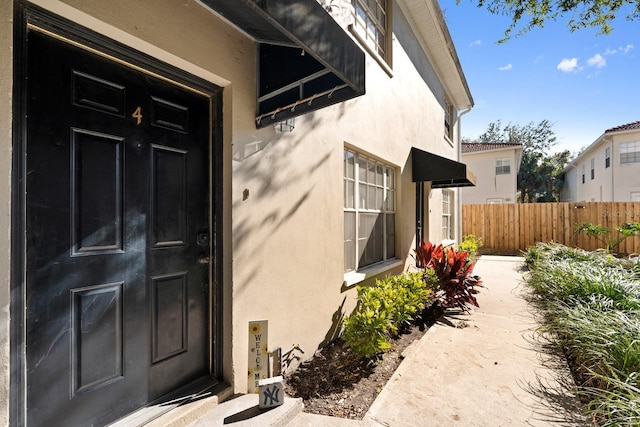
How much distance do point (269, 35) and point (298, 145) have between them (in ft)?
3.51

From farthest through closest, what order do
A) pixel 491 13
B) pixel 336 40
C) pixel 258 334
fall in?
pixel 491 13 → pixel 258 334 → pixel 336 40

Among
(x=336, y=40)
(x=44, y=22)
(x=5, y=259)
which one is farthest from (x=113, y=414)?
(x=336, y=40)

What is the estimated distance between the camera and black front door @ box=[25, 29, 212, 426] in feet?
5.54

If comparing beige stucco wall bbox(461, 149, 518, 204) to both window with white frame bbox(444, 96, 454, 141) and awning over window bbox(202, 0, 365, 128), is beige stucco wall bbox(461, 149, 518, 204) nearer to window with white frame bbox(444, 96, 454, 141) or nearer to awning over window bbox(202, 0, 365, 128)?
window with white frame bbox(444, 96, 454, 141)

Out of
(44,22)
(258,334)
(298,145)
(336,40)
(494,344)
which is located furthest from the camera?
(494,344)

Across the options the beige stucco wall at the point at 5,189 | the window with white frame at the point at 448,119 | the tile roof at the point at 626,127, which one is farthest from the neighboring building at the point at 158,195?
the tile roof at the point at 626,127

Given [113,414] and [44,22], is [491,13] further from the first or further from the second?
[113,414]

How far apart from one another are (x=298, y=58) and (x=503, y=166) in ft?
72.9

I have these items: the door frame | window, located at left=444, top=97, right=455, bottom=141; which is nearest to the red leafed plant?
the door frame

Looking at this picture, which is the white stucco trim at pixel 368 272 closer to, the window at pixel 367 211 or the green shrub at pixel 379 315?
the window at pixel 367 211

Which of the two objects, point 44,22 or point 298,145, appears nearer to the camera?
point 44,22

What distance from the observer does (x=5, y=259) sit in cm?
146

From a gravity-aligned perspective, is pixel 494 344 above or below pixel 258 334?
below

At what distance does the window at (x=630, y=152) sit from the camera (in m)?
16.3
